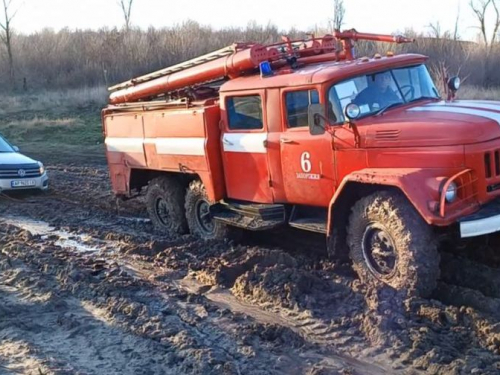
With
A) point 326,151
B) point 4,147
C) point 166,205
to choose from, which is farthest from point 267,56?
point 4,147

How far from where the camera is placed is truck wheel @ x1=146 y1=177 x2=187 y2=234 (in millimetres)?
10695

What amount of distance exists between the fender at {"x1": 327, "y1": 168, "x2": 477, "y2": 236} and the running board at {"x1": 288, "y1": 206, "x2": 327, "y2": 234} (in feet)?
3.39

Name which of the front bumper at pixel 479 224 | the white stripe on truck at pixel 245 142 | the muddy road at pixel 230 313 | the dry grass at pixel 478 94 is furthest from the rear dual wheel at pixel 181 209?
the dry grass at pixel 478 94

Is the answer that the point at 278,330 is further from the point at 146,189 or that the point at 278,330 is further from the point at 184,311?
the point at 146,189

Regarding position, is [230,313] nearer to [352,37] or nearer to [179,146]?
[179,146]

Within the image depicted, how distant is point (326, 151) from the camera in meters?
7.60

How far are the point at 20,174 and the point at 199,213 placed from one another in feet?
19.9

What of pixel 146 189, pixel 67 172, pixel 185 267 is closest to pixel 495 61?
pixel 67 172

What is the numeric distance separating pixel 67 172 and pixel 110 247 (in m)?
9.47

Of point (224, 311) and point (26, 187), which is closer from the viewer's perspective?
point (224, 311)

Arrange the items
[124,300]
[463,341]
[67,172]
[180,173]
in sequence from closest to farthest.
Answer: [463,341]
[124,300]
[180,173]
[67,172]

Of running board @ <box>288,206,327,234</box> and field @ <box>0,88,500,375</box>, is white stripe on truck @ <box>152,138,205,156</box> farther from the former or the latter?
running board @ <box>288,206,327,234</box>

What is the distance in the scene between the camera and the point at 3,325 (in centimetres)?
643

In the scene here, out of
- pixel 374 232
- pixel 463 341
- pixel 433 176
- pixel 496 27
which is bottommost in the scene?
pixel 463 341
